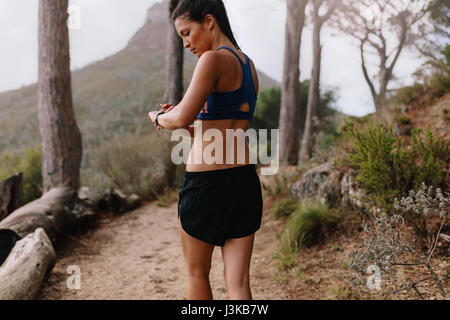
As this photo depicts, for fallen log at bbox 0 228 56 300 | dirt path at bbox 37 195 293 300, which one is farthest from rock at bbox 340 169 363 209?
fallen log at bbox 0 228 56 300

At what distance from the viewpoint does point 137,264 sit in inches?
165

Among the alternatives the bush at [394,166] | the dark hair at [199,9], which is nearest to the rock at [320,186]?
the bush at [394,166]

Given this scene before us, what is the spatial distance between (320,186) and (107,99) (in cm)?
2474

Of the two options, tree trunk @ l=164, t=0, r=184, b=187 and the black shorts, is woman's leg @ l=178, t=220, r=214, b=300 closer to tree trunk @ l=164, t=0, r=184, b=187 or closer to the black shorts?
the black shorts

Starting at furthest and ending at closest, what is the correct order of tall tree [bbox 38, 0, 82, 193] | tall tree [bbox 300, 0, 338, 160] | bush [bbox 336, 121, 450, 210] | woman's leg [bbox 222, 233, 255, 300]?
tall tree [bbox 300, 0, 338, 160], tall tree [bbox 38, 0, 82, 193], bush [bbox 336, 121, 450, 210], woman's leg [bbox 222, 233, 255, 300]

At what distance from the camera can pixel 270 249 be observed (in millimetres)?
4223

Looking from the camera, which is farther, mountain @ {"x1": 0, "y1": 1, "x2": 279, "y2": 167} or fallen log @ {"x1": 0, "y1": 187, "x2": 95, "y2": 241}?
mountain @ {"x1": 0, "y1": 1, "x2": 279, "y2": 167}

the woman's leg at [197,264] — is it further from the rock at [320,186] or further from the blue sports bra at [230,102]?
the rock at [320,186]

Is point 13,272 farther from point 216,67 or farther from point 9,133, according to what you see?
point 9,133

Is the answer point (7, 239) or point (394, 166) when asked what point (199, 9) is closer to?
point (394, 166)

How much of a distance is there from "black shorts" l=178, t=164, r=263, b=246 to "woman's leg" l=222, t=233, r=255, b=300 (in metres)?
0.04

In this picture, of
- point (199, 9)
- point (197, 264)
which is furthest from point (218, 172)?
point (199, 9)

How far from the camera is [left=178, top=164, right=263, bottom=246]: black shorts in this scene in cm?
155

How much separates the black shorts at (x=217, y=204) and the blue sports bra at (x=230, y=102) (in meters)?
0.24
